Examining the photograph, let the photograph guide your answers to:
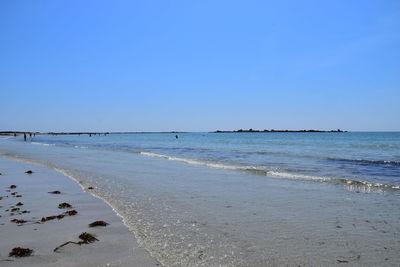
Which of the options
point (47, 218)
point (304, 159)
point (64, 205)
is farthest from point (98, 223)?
point (304, 159)

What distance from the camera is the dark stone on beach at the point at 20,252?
507 cm

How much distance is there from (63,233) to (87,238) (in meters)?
0.79

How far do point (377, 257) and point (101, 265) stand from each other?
A: 4691 millimetres

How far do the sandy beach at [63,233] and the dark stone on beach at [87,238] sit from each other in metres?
0.08

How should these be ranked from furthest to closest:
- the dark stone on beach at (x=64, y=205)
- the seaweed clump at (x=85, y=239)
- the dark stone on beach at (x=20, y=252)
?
the dark stone on beach at (x=64, y=205), the seaweed clump at (x=85, y=239), the dark stone on beach at (x=20, y=252)

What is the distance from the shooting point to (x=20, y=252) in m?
5.14

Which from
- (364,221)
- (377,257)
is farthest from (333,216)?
(377,257)

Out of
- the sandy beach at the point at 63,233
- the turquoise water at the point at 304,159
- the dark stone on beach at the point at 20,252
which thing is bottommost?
the turquoise water at the point at 304,159

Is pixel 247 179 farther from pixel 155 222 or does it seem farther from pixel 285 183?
pixel 155 222

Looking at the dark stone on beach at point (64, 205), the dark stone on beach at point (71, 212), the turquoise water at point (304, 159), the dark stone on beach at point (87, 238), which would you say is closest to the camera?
the dark stone on beach at point (87, 238)

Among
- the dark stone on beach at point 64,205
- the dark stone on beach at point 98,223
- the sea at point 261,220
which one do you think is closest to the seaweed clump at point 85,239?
the dark stone on beach at point 98,223

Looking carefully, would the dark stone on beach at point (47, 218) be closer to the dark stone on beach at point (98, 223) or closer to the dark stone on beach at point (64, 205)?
the dark stone on beach at point (64, 205)

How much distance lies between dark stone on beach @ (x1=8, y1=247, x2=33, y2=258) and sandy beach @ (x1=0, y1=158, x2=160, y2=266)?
0.07 metres

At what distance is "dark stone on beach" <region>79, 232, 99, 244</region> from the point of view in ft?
19.0
